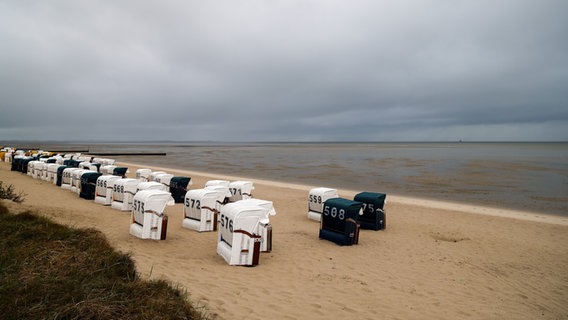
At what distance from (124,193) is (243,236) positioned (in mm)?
9197

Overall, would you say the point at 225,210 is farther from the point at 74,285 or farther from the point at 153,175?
the point at 153,175

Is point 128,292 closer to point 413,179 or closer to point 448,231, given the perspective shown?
point 448,231

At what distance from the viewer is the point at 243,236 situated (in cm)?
916

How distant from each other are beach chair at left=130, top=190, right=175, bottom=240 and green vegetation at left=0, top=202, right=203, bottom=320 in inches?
126

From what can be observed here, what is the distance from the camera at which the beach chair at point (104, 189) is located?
55.9ft

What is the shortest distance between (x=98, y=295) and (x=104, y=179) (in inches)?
529

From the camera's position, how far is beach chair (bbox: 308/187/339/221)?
15.2 m

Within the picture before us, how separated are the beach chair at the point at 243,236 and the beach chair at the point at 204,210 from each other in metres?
3.64

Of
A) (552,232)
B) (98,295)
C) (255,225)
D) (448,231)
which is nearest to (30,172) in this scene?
(255,225)

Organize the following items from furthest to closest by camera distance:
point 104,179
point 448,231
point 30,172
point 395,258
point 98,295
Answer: point 30,172
point 104,179
point 448,231
point 395,258
point 98,295

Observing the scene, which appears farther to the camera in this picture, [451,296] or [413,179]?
[413,179]

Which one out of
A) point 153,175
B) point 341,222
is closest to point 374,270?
point 341,222

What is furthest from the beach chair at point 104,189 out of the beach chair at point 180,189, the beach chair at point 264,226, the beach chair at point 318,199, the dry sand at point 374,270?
the beach chair at point 264,226

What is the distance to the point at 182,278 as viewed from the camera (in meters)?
7.85
